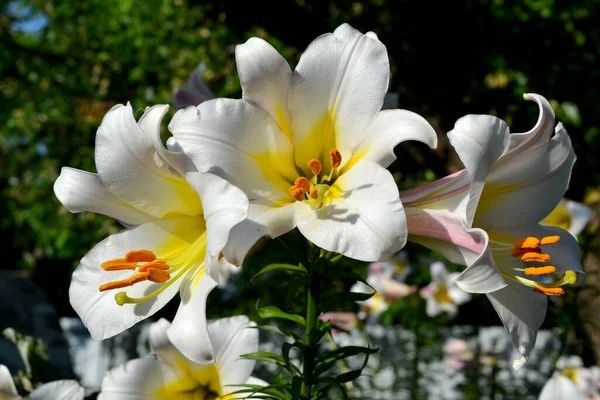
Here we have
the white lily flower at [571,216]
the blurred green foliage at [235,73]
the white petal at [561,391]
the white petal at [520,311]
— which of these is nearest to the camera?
the white petal at [520,311]

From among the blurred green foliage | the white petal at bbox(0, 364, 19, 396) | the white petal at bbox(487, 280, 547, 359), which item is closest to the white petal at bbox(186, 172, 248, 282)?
the white petal at bbox(487, 280, 547, 359)

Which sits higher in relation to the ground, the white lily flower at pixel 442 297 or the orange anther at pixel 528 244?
the orange anther at pixel 528 244

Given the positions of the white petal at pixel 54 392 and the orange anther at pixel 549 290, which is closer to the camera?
the orange anther at pixel 549 290

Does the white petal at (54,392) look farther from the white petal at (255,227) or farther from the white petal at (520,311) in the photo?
the white petal at (520,311)

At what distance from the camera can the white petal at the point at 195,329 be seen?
25.5 inches

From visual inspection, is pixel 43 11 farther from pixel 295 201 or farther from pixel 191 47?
pixel 295 201

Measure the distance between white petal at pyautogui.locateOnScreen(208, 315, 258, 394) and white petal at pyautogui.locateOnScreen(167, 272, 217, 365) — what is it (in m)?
0.26

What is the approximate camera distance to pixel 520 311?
0.71 meters

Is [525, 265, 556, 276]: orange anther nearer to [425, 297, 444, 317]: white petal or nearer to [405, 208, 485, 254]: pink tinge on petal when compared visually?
[405, 208, 485, 254]: pink tinge on petal

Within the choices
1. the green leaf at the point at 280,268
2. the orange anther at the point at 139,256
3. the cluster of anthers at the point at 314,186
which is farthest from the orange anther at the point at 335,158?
the orange anther at the point at 139,256

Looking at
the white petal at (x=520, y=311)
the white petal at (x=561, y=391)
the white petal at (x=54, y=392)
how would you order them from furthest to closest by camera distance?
the white petal at (x=561, y=391) < the white petal at (x=54, y=392) < the white petal at (x=520, y=311)

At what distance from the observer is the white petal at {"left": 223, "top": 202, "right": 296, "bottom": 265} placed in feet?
1.99

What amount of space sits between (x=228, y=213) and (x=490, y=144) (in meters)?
0.26

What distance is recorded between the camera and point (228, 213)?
60 centimetres
